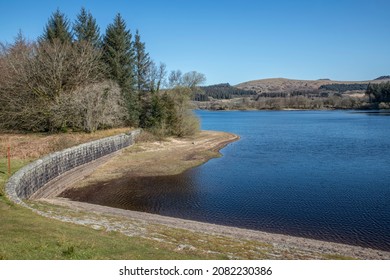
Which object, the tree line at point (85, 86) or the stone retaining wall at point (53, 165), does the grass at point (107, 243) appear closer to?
the stone retaining wall at point (53, 165)

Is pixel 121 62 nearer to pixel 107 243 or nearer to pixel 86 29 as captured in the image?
pixel 86 29

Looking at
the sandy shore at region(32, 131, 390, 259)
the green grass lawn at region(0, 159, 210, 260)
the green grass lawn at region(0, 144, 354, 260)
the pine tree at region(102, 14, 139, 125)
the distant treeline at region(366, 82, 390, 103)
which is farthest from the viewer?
the distant treeline at region(366, 82, 390, 103)

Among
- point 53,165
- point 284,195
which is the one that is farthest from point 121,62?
point 284,195

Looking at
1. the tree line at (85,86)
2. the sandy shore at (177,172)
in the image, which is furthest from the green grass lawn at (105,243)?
the tree line at (85,86)

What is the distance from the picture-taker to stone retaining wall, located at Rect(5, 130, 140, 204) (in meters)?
17.3

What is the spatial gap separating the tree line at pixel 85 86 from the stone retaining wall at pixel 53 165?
523 centimetres

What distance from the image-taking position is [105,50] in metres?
46.6

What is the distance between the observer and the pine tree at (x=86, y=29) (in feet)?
153

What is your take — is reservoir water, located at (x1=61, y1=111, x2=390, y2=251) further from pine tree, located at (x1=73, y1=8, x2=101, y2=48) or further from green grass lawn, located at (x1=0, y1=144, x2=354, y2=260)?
pine tree, located at (x1=73, y1=8, x2=101, y2=48)

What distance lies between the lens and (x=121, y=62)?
46188mm

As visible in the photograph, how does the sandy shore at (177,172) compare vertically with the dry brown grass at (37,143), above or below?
below

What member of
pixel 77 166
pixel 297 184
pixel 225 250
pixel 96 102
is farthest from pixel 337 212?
pixel 96 102

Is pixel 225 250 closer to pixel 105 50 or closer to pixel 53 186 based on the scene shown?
pixel 53 186

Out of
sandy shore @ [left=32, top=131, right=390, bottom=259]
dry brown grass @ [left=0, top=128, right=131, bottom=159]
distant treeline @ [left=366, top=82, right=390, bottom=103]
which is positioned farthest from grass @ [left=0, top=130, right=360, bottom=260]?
distant treeline @ [left=366, top=82, right=390, bottom=103]
